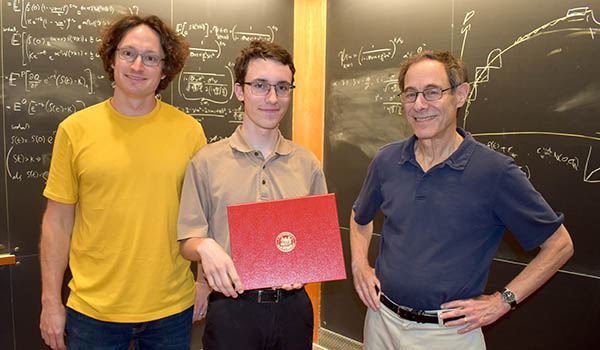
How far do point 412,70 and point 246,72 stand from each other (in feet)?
2.18

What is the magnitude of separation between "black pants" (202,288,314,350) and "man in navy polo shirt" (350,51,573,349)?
0.42 metres

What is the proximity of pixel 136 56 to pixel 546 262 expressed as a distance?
1.77m

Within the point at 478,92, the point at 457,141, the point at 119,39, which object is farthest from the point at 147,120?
the point at 478,92

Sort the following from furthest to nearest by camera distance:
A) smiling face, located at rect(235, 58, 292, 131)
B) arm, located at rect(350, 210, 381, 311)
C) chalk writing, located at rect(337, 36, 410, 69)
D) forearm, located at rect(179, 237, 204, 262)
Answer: chalk writing, located at rect(337, 36, 410, 69) < arm, located at rect(350, 210, 381, 311) < smiling face, located at rect(235, 58, 292, 131) < forearm, located at rect(179, 237, 204, 262)

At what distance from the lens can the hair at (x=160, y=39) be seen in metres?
1.88

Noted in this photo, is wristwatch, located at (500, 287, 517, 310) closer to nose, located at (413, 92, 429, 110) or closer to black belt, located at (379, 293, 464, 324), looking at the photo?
black belt, located at (379, 293, 464, 324)

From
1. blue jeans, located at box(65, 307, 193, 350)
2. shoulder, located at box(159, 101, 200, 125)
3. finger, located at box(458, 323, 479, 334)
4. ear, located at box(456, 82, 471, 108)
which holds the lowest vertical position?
blue jeans, located at box(65, 307, 193, 350)

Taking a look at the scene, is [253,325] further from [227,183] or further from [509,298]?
[509,298]

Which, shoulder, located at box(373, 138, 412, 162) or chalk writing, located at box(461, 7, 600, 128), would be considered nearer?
shoulder, located at box(373, 138, 412, 162)

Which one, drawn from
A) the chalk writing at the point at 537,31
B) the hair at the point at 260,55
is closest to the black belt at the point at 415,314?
the hair at the point at 260,55

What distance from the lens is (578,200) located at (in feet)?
7.97

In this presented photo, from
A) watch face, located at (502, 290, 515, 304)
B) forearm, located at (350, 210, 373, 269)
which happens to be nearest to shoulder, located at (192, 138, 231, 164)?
forearm, located at (350, 210, 373, 269)

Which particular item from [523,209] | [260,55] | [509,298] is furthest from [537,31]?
[260,55]

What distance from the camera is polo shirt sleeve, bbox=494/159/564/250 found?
1639 millimetres
